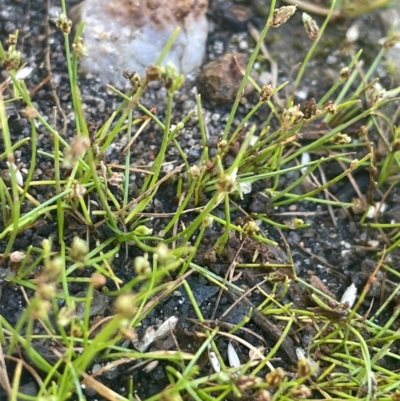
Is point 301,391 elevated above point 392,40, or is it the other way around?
point 392,40

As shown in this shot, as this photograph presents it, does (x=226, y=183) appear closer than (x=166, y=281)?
Yes

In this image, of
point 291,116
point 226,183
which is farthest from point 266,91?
point 226,183

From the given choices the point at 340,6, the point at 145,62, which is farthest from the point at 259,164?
the point at 340,6

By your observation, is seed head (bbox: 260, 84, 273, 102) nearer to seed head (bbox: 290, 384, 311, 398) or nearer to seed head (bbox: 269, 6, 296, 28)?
seed head (bbox: 269, 6, 296, 28)

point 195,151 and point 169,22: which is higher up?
point 169,22

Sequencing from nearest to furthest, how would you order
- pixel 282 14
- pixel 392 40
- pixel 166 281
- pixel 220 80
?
pixel 282 14 → pixel 166 281 → pixel 392 40 → pixel 220 80

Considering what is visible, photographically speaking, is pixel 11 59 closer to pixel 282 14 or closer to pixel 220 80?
pixel 282 14

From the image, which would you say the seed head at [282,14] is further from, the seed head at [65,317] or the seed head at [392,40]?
the seed head at [65,317]

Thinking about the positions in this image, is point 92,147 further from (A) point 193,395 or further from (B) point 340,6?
(B) point 340,6
